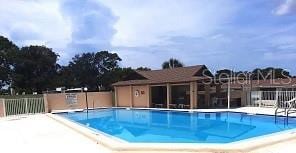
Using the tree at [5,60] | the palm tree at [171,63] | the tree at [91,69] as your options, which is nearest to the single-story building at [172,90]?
the tree at [5,60]

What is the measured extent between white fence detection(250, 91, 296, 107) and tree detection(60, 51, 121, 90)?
2296cm

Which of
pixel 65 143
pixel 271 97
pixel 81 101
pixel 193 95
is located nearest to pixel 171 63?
pixel 81 101

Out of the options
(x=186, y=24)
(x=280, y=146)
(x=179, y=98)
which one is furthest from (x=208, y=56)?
(x=280, y=146)

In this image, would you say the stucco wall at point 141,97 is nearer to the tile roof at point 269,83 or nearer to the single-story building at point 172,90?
the single-story building at point 172,90

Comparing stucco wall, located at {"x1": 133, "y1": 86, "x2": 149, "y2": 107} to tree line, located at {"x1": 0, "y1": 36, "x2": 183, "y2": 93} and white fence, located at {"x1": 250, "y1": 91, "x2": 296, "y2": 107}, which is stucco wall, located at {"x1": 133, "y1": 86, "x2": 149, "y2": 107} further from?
tree line, located at {"x1": 0, "y1": 36, "x2": 183, "y2": 93}

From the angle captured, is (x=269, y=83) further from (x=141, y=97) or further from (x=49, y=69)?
(x=49, y=69)

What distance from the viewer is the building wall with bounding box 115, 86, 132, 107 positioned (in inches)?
1078

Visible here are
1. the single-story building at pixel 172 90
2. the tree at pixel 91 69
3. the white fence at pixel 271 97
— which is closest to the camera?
the white fence at pixel 271 97

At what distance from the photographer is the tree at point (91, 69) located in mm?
42984

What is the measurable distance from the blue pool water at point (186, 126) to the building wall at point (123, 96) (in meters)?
3.59

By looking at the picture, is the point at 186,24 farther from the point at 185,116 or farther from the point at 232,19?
the point at 185,116

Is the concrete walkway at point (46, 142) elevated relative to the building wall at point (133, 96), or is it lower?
lower

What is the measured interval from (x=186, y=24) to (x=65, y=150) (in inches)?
Result: 577

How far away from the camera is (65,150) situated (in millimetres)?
9430
